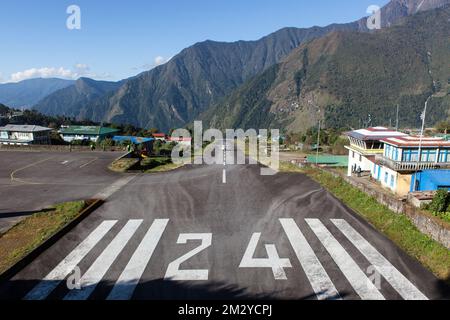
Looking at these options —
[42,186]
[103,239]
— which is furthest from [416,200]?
[42,186]

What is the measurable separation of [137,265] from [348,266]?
9.23 meters

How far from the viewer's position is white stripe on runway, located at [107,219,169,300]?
12059 millimetres

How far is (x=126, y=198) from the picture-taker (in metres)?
24.9

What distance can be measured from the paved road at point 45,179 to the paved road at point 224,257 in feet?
15.8

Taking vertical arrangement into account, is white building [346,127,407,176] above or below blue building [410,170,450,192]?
above

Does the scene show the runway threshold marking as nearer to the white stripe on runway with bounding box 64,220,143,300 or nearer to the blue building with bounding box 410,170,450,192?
the white stripe on runway with bounding box 64,220,143,300

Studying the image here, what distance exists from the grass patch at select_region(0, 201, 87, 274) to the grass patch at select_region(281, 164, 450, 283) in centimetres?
1820

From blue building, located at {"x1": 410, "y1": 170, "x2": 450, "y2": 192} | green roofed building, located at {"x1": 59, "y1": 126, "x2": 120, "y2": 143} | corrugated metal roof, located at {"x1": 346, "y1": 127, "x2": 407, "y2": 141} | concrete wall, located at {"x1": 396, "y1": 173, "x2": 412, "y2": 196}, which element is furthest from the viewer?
green roofed building, located at {"x1": 59, "y1": 126, "x2": 120, "y2": 143}

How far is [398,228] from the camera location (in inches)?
714

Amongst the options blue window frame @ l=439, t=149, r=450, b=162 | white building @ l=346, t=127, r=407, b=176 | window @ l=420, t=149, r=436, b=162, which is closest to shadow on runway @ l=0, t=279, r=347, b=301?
window @ l=420, t=149, r=436, b=162

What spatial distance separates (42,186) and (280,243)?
23312mm

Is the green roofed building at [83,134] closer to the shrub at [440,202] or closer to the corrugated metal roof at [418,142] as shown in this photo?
the corrugated metal roof at [418,142]

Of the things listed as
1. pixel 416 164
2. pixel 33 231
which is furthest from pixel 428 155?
pixel 33 231
